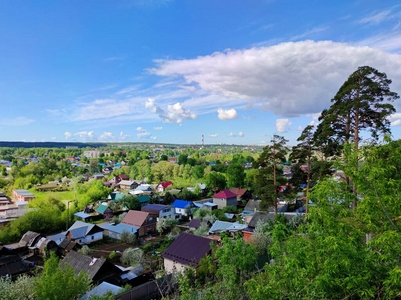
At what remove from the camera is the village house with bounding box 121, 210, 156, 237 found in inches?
1027

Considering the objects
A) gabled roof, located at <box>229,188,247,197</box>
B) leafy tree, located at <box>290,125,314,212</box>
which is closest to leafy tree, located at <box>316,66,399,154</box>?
leafy tree, located at <box>290,125,314,212</box>

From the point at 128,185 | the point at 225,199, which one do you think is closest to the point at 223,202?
the point at 225,199

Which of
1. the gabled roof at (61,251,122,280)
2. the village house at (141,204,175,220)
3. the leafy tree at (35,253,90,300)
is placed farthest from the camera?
the village house at (141,204,175,220)

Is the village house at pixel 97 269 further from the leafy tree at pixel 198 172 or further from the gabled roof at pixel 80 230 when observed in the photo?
the leafy tree at pixel 198 172

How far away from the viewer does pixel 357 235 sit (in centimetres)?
528

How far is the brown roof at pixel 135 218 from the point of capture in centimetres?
2617

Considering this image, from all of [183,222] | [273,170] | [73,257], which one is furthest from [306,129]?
[183,222]

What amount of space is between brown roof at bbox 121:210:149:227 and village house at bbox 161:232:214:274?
10937 millimetres

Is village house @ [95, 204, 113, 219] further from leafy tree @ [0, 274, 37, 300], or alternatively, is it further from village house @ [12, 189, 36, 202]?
leafy tree @ [0, 274, 37, 300]

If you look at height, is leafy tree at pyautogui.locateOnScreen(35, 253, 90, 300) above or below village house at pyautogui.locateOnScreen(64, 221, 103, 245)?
above

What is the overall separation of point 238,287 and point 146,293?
21.4 feet

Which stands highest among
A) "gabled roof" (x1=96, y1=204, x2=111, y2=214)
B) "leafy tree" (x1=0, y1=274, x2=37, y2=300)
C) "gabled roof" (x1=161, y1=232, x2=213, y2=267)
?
"leafy tree" (x1=0, y1=274, x2=37, y2=300)

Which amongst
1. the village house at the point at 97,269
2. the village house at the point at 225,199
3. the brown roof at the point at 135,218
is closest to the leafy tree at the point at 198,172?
the village house at the point at 225,199

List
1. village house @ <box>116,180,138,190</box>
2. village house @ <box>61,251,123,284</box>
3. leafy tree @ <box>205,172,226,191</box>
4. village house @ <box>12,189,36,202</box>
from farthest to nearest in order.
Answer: village house @ <box>116,180,138,190</box> → leafy tree @ <box>205,172,226,191</box> → village house @ <box>12,189,36,202</box> → village house @ <box>61,251,123,284</box>
